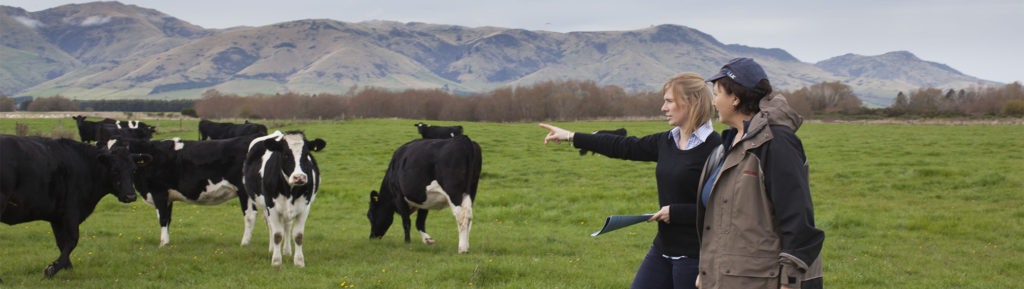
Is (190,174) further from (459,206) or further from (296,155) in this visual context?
(459,206)

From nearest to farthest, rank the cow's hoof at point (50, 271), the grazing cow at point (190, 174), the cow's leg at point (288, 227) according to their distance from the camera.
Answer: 1. the cow's hoof at point (50, 271)
2. the cow's leg at point (288, 227)
3. the grazing cow at point (190, 174)

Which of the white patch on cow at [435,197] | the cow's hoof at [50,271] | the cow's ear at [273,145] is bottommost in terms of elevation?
the cow's hoof at [50,271]

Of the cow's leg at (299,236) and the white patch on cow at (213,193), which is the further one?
the white patch on cow at (213,193)

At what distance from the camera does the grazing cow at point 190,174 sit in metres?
11.1

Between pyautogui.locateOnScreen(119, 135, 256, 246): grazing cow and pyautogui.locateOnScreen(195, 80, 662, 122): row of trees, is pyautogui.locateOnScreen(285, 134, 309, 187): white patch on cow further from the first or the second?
pyautogui.locateOnScreen(195, 80, 662, 122): row of trees

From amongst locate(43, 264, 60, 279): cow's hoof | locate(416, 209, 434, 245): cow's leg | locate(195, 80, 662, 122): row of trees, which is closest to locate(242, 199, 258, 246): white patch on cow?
locate(416, 209, 434, 245): cow's leg

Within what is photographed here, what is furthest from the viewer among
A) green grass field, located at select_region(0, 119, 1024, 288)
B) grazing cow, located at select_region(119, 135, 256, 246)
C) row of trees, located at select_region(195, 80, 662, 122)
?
row of trees, located at select_region(195, 80, 662, 122)

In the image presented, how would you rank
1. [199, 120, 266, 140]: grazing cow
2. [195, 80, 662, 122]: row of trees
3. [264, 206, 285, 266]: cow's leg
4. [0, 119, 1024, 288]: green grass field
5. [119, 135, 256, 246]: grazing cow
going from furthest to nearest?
[195, 80, 662, 122]: row of trees → [199, 120, 266, 140]: grazing cow → [119, 135, 256, 246]: grazing cow → [264, 206, 285, 266]: cow's leg → [0, 119, 1024, 288]: green grass field

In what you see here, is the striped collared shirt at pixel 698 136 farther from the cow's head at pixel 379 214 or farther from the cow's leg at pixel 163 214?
the cow's leg at pixel 163 214

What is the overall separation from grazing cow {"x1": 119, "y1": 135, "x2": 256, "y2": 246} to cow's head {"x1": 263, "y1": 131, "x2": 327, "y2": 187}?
200cm

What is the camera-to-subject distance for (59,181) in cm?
856

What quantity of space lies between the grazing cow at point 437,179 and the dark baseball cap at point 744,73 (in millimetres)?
6851

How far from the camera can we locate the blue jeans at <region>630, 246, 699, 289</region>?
438 cm

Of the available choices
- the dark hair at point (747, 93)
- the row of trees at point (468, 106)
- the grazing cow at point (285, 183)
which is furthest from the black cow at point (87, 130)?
the row of trees at point (468, 106)
